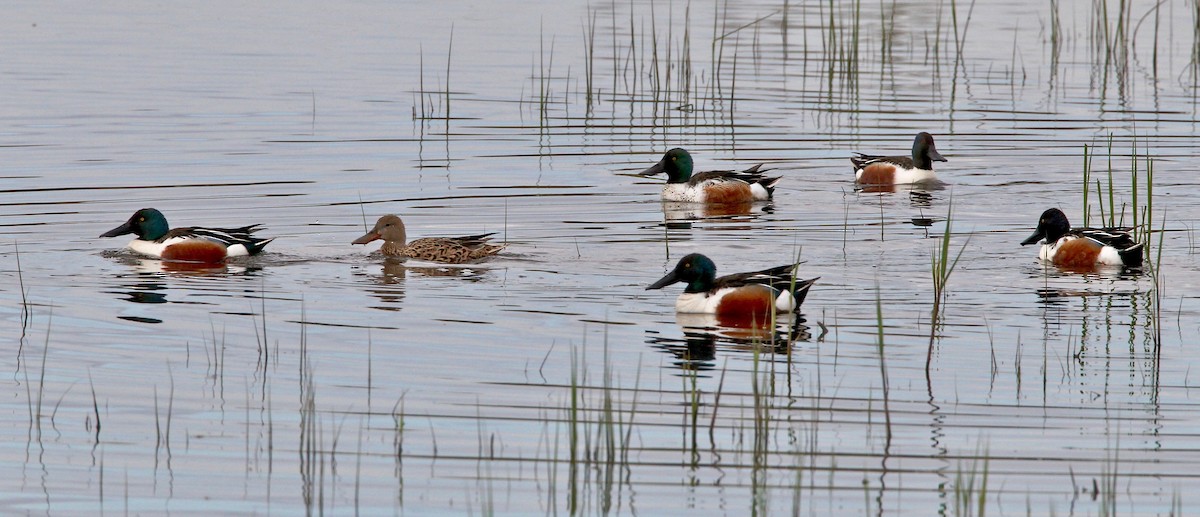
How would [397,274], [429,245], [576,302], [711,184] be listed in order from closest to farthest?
1. [576,302]
2. [397,274]
3. [429,245]
4. [711,184]

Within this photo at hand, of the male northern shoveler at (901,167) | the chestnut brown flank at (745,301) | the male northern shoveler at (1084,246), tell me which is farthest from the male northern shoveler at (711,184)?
the chestnut brown flank at (745,301)

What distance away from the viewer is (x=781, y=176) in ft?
53.0

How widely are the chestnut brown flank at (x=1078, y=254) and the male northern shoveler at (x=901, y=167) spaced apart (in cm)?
414

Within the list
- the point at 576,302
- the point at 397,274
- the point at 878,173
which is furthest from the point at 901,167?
the point at 576,302

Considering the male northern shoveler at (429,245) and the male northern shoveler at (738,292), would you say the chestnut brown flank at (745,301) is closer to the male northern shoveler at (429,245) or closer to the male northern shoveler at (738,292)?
the male northern shoveler at (738,292)

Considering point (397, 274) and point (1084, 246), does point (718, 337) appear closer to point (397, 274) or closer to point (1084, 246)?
point (397, 274)

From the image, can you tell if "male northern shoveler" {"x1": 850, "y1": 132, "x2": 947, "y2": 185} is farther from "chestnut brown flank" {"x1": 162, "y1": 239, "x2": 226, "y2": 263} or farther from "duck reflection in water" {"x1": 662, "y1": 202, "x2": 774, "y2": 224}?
"chestnut brown flank" {"x1": 162, "y1": 239, "x2": 226, "y2": 263}

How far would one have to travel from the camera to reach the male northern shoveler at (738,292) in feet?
33.4

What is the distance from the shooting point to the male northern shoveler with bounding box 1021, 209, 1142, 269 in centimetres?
1158

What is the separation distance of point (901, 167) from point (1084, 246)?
452cm

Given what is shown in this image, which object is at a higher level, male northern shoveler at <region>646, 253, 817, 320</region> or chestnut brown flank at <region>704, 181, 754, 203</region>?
chestnut brown flank at <region>704, 181, 754, 203</region>

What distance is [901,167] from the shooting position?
16234mm

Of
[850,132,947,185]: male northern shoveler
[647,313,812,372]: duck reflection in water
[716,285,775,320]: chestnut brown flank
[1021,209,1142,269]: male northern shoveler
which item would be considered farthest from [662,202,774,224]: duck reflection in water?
[647,313,812,372]: duck reflection in water

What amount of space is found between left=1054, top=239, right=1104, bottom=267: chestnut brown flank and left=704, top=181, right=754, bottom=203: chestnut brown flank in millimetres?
3901
